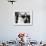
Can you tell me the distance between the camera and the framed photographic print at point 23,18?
4559 millimetres

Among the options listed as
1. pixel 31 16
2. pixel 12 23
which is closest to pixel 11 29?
pixel 12 23

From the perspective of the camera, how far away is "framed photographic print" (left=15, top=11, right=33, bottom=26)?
456 centimetres

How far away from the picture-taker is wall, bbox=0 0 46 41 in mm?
4562

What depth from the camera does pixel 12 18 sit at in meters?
4.57

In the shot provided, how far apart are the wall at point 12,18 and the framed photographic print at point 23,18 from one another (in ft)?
0.46

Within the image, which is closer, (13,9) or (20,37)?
(20,37)

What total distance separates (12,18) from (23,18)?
39 cm

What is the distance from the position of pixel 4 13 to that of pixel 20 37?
4.31ft

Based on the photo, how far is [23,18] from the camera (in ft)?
15.0

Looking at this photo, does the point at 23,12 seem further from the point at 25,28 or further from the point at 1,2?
the point at 1,2

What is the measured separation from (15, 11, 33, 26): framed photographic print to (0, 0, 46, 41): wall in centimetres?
14

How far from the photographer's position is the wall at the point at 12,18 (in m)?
4.56

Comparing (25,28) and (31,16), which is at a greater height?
(31,16)

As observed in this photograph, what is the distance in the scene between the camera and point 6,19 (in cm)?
458
